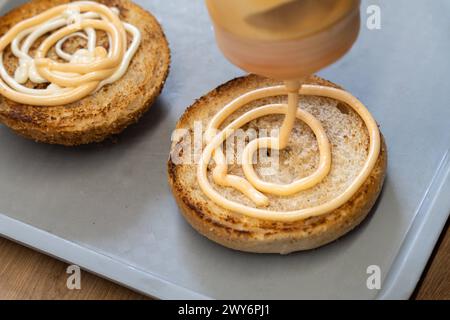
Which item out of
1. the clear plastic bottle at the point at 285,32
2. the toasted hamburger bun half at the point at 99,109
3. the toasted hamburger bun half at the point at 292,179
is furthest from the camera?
the toasted hamburger bun half at the point at 99,109

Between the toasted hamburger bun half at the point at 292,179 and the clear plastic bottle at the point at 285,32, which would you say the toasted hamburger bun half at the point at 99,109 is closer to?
the toasted hamburger bun half at the point at 292,179

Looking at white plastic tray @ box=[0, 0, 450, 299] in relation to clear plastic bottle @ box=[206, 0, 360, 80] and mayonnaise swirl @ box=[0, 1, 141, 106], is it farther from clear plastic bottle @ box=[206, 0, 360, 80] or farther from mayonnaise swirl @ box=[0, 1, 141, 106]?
clear plastic bottle @ box=[206, 0, 360, 80]

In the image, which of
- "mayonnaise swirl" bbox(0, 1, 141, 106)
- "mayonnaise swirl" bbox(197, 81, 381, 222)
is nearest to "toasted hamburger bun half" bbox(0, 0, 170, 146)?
"mayonnaise swirl" bbox(0, 1, 141, 106)

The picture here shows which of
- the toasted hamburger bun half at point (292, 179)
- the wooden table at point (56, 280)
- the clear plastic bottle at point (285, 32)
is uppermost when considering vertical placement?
the clear plastic bottle at point (285, 32)

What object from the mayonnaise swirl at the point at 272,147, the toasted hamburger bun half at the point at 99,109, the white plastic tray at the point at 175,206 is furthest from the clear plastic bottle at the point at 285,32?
the toasted hamburger bun half at the point at 99,109

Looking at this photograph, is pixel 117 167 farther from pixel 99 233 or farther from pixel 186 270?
pixel 186 270

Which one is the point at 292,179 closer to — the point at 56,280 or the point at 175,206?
the point at 175,206
